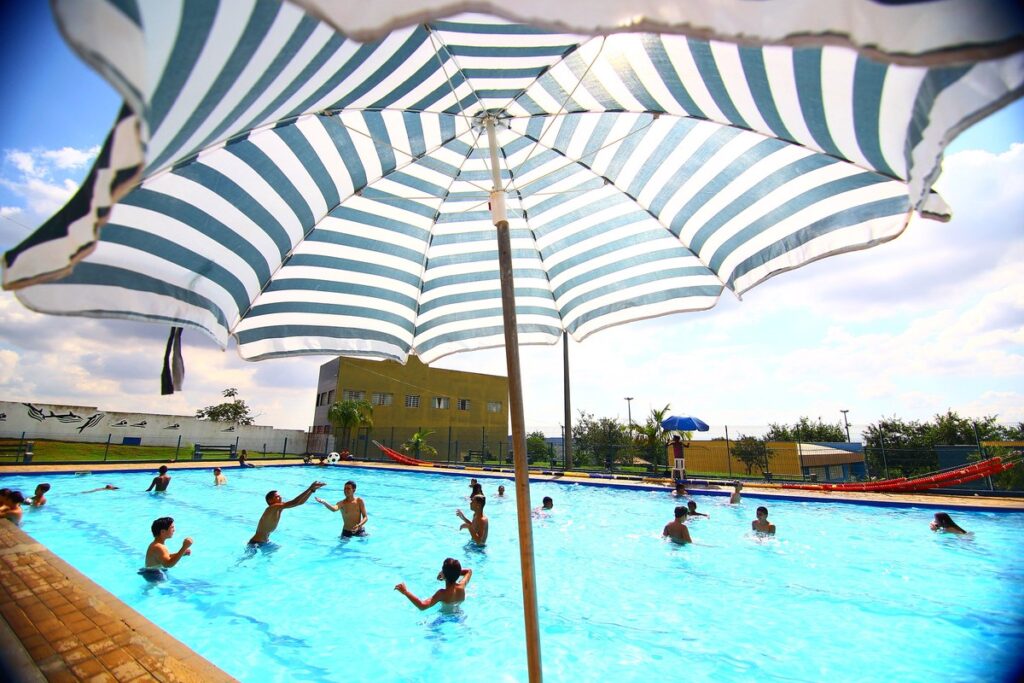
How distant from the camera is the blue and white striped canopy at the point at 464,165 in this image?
1150 mm

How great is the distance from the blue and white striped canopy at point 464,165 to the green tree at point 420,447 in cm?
2845

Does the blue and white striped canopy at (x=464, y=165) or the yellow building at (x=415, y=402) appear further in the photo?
the yellow building at (x=415, y=402)

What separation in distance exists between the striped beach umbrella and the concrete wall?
96.0 ft

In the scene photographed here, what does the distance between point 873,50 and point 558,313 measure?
3959 mm

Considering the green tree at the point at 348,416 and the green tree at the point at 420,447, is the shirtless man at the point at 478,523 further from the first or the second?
the green tree at the point at 348,416

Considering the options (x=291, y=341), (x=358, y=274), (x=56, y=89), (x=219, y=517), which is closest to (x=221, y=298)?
(x=291, y=341)

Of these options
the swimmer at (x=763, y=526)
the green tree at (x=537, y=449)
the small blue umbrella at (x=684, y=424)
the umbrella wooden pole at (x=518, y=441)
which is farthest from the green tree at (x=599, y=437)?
the umbrella wooden pole at (x=518, y=441)

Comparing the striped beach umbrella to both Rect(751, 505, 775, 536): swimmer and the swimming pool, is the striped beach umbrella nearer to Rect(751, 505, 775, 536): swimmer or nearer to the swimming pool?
the swimming pool

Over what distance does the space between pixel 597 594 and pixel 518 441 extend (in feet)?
17.4

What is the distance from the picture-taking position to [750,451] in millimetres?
25828

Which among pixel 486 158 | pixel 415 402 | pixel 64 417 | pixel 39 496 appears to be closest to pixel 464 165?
pixel 486 158

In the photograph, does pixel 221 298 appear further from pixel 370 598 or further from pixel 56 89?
pixel 370 598

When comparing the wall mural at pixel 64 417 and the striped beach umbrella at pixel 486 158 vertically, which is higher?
the wall mural at pixel 64 417

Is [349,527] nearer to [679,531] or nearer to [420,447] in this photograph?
[679,531]
